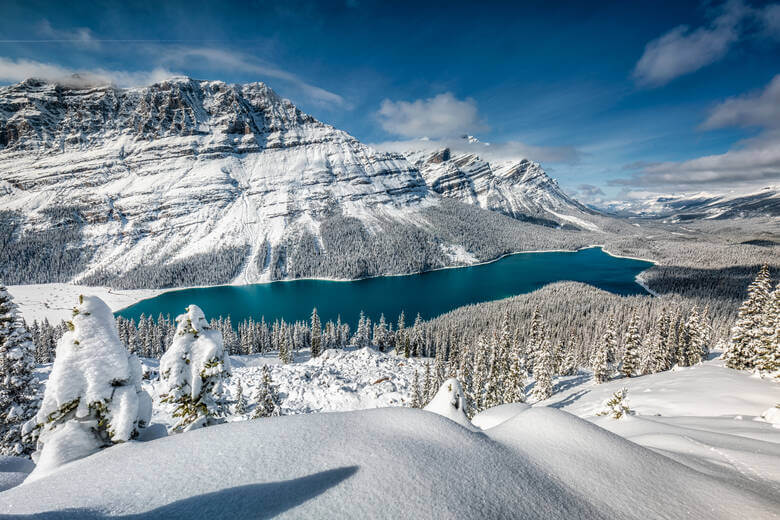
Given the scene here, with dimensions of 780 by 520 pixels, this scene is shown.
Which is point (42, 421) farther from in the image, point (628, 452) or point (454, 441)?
point (628, 452)

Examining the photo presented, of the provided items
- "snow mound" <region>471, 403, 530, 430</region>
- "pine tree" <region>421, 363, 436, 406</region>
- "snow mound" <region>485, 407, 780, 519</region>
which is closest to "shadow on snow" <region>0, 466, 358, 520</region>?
"snow mound" <region>485, 407, 780, 519</region>

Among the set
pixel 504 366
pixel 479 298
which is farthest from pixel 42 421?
pixel 479 298

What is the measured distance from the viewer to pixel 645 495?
4.72 m

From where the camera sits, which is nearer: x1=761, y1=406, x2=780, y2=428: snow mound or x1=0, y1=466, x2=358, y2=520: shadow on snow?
x1=0, y1=466, x2=358, y2=520: shadow on snow

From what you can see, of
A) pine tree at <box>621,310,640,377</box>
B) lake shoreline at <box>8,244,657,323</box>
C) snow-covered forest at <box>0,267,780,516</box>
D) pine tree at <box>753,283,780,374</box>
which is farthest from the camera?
lake shoreline at <box>8,244,657,323</box>

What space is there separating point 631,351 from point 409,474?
154 feet

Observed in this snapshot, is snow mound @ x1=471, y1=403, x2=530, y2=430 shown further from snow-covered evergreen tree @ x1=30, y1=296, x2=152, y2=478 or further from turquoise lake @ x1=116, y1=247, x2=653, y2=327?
turquoise lake @ x1=116, y1=247, x2=653, y2=327

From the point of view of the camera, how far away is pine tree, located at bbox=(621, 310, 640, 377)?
1492 inches

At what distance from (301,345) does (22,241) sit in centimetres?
21889

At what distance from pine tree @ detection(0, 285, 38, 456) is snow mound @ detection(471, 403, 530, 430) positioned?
738 inches

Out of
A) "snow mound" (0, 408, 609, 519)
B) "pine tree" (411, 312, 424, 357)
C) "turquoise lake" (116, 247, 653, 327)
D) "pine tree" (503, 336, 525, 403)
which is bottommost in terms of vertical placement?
"pine tree" (411, 312, 424, 357)

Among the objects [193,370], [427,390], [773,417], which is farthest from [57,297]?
[773,417]

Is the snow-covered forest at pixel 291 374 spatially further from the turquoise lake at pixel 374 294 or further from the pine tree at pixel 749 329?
the turquoise lake at pixel 374 294

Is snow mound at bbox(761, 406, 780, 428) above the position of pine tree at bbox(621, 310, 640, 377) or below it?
above
